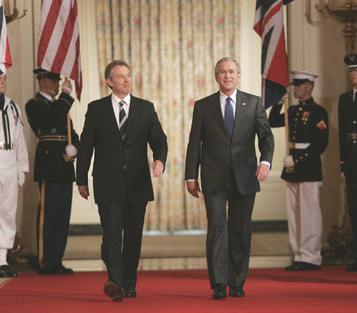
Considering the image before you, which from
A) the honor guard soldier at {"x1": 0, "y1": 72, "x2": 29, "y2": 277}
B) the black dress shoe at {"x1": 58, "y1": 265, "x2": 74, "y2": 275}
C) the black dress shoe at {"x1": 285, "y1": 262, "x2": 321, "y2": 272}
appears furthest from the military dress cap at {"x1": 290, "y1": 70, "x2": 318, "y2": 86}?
the black dress shoe at {"x1": 58, "y1": 265, "x2": 74, "y2": 275}

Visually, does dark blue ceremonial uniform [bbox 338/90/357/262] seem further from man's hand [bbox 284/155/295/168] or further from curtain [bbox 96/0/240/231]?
curtain [bbox 96/0/240/231]

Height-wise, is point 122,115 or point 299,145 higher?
point 122,115

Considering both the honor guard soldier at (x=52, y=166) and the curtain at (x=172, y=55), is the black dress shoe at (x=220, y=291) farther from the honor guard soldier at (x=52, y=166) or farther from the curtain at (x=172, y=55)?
the curtain at (x=172, y=55)

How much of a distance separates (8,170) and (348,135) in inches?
113

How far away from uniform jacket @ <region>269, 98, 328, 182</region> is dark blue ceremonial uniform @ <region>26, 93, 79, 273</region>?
1938 mm

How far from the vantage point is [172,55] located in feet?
39.1

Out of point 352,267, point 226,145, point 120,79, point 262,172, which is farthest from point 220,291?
point 352,267

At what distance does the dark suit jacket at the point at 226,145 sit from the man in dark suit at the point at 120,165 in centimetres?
27

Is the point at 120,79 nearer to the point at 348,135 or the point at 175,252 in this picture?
the point at 348,135

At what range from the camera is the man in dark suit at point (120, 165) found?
6.28 metres

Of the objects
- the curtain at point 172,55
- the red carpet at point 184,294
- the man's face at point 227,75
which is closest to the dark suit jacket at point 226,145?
the man's face at point 227,75

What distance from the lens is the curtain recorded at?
1181 centimetres

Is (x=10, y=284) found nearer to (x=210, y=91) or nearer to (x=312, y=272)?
(x=312, y=272)

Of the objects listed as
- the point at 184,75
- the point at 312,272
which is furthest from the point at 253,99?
the point at 184,75
